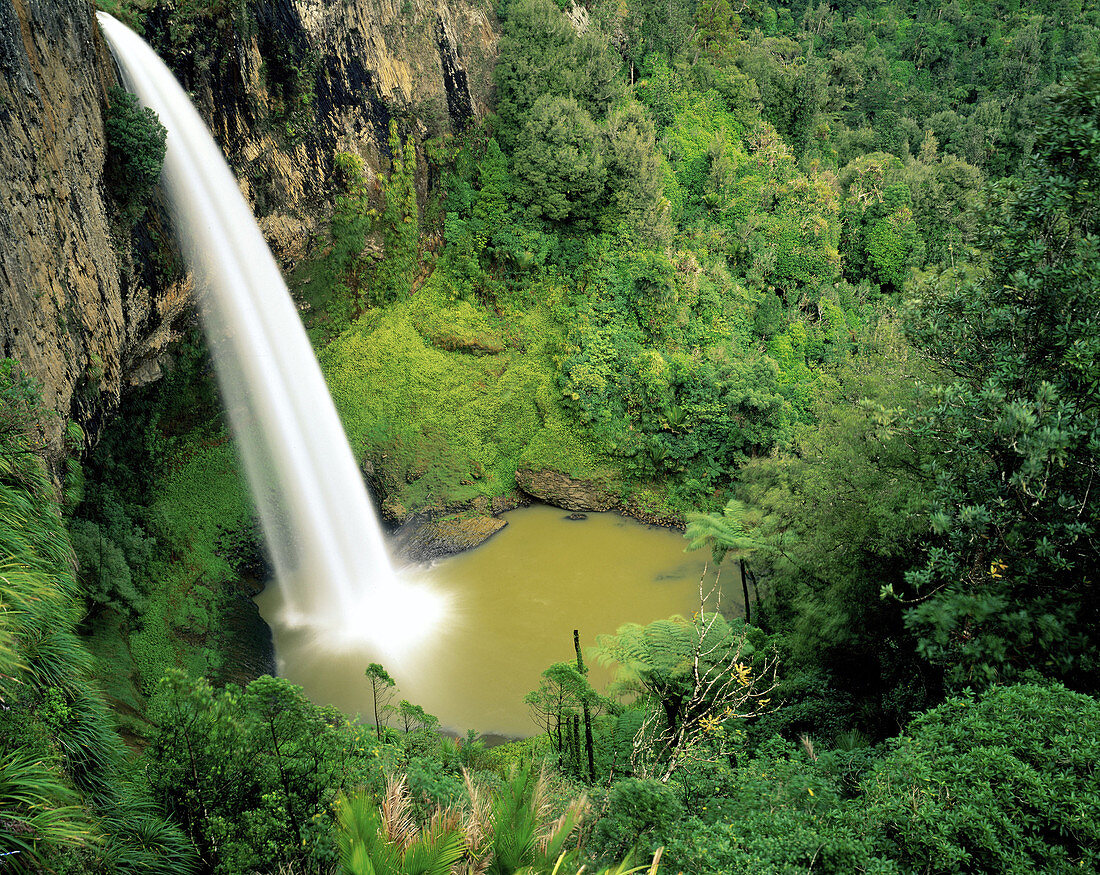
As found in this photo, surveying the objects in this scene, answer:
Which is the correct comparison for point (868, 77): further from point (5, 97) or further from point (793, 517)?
point (5, 97)

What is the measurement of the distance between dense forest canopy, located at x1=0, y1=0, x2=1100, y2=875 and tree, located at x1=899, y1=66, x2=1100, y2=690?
0.05 meters

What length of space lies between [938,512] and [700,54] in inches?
1052

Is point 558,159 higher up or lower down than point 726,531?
higher up

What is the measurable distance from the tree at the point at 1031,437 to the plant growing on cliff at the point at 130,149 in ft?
41.4

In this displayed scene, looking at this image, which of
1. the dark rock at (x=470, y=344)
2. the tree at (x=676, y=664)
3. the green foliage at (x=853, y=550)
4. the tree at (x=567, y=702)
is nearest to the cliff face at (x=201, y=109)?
the dark rock at (x=470, y=344)

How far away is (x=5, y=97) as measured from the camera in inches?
358

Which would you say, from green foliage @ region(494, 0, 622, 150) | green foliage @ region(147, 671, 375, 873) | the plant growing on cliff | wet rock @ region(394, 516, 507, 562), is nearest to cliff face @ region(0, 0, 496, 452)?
the plant growing on cliff

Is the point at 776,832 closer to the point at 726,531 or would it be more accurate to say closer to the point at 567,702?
the point at 567,702

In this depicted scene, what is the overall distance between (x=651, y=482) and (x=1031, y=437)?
41.3 ft

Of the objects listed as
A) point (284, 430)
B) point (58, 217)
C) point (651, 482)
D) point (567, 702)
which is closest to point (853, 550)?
point (567, 702)

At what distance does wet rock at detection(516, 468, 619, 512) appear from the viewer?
1856 centimetres

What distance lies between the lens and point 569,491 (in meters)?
18.6

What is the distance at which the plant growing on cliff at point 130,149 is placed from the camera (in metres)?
11.7

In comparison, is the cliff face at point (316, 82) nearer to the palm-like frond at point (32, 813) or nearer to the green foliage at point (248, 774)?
the green foliage at point (248, 774)
